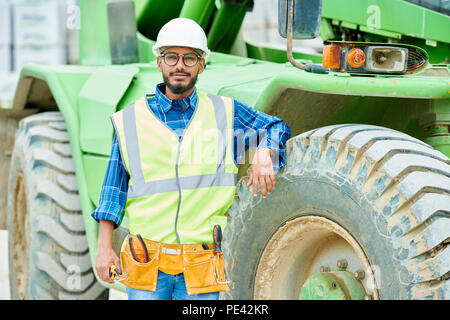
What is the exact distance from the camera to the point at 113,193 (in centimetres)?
320

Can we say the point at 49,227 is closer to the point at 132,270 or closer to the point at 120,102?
the point at 120,102

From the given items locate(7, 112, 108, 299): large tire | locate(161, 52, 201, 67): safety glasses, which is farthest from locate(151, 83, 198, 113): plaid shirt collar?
locate(7, 112, 108, 299): large tire

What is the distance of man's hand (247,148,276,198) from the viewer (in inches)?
126

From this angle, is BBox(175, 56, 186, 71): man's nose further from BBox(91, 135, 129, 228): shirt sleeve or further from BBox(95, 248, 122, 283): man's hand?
BBox(95, 248, 122, 283): man's hand

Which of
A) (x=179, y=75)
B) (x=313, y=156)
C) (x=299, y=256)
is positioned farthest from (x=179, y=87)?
(x=299, y=256)

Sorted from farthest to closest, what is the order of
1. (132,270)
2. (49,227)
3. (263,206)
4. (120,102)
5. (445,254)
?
(49,227) < (120,102) < (263,206) < (132,270) < (445,254)

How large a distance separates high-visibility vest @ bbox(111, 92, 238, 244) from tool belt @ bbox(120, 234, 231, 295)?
0.04m

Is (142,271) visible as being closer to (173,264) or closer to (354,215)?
(173,264)

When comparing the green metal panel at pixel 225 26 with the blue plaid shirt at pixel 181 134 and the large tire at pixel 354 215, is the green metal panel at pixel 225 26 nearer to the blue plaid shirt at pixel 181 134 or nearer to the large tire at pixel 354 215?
the large tire at pixel 354 215

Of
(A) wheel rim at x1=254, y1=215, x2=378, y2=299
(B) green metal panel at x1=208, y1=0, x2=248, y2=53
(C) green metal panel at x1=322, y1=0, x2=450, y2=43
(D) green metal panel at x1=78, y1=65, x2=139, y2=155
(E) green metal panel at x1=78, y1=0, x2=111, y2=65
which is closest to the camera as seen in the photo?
(A) wheel rim at x1=254, y1=215, x2=378, y2=299

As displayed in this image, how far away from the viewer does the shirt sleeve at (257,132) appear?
3.27 metres
